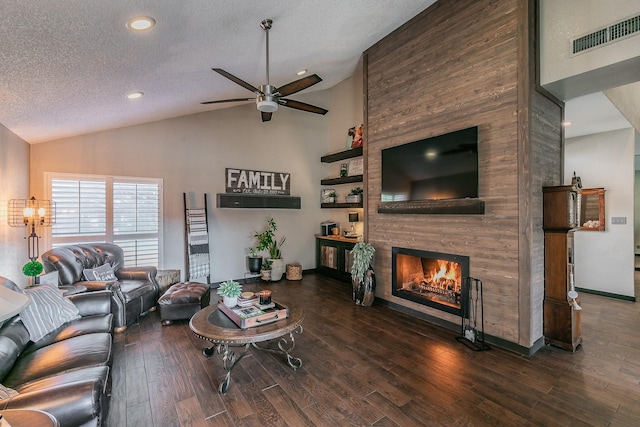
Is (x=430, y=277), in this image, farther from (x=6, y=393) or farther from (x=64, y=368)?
(x=6, y=393)

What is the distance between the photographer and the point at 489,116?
331 cm

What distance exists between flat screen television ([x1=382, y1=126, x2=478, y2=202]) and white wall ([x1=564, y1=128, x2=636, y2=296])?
3.92 metres

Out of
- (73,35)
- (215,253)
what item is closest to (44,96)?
(73,35)

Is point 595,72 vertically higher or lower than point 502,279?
higher

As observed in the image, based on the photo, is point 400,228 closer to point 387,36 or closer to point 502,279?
point 502,279

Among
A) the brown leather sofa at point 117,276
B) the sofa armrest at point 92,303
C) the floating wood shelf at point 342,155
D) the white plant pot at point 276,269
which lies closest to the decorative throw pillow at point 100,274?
the brown leather sofa at point 117,276

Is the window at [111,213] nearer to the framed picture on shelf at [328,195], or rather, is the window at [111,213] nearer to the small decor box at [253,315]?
the small decor box at [253,315]

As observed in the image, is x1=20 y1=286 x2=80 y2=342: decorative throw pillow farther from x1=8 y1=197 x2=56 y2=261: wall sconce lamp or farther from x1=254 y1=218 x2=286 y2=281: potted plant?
x1=254 y1=218 x2=286 y2=281: potted plant

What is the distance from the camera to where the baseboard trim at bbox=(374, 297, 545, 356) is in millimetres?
3080

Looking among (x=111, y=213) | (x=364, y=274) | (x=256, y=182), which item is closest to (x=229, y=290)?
(x=364, y=274)

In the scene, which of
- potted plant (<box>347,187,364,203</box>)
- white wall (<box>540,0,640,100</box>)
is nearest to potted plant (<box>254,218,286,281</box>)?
potted plant (<box>347,187,364,203</box>)

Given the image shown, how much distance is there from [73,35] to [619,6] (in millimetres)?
4463

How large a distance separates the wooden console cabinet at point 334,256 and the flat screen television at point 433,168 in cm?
199

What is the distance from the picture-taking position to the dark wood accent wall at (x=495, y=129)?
10.00 feet
